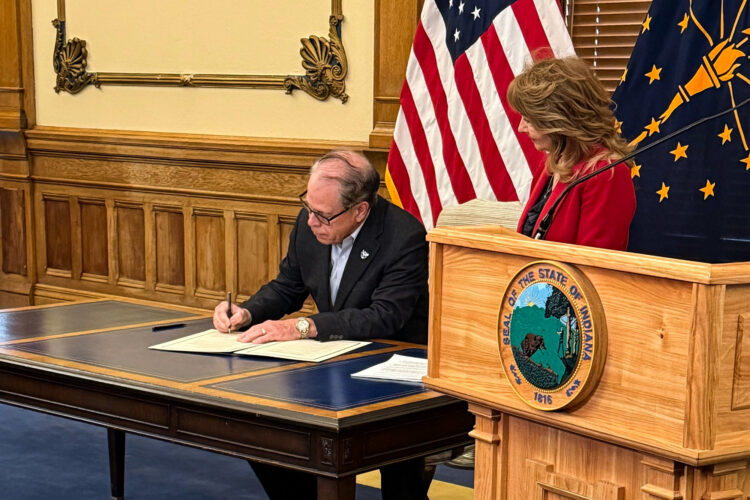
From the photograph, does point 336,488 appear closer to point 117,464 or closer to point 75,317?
point 75,317

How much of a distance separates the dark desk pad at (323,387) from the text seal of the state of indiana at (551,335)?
723 mm

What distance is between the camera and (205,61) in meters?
6.63

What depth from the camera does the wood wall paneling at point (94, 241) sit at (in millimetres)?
7387

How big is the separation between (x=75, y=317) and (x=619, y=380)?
2525 millimetres

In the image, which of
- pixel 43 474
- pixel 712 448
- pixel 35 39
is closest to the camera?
pixel 712 448

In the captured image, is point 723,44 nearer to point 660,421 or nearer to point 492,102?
point 492,102

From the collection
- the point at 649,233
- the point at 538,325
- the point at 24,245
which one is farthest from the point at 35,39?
the point at 538,325

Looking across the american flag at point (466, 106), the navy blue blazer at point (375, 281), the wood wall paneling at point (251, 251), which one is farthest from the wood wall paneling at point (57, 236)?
the navy blue blazer at point (375, 281)

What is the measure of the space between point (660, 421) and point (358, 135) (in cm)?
435

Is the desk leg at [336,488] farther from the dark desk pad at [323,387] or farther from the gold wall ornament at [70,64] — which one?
the gold wall ornament at [70,64]

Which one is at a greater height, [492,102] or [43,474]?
[492,102]

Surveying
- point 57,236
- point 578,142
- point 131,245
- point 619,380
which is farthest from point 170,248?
point 619,380

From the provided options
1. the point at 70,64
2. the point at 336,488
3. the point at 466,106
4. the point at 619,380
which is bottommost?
the point at 336,488

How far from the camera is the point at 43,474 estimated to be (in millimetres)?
4445
